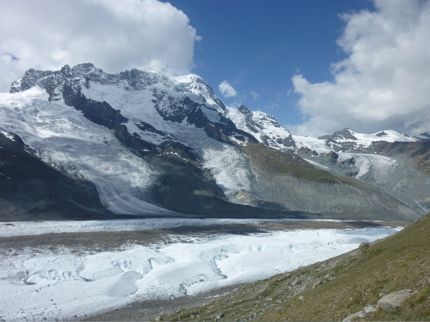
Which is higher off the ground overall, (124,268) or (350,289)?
(350,289)

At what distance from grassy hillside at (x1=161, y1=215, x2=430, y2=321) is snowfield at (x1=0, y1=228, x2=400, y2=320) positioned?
84.5 feet

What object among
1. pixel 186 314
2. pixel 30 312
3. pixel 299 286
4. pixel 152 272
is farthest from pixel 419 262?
pixel 152 272

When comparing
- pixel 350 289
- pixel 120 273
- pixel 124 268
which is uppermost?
pixel 350 289

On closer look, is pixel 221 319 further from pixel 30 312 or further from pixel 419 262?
pixel 30 312

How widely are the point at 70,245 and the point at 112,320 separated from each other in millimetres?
56470

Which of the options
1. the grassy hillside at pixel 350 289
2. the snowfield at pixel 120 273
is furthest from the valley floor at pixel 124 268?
the grassy hillside at pixel 350 289

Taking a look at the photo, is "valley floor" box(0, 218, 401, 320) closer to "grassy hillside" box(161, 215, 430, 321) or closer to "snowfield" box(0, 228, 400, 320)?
"snowfield" box(0, 228, 400, 320)

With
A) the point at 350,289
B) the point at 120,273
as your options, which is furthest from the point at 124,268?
the point at 350,289

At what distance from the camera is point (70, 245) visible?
109438 mm

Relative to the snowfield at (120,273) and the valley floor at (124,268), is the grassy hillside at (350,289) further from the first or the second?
the snowfield at (120,273)

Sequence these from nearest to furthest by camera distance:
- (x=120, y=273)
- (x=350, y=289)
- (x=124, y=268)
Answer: (x=350, y=289), (x=120, y=273), (x=124, y=268)

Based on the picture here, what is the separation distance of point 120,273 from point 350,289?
2482 inches

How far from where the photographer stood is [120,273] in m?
83.6

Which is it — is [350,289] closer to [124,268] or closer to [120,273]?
[120,273]
